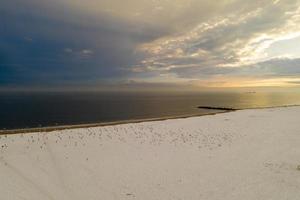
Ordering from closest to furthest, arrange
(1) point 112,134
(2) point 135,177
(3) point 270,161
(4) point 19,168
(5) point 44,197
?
(5) point 44,197 → (2) point 135,177 → (4) point 19,168 → (3) point 270,161 → (1) point 112,134

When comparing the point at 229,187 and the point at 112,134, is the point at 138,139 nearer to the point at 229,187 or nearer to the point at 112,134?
the point at 112,134

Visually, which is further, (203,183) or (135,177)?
(135,177)

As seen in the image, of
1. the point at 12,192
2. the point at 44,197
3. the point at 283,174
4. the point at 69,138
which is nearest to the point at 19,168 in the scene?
the point at 12,192

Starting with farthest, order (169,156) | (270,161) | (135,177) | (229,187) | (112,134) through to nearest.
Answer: (112,134) → (169,156) → (270,161) → (135,177) → (229,187)

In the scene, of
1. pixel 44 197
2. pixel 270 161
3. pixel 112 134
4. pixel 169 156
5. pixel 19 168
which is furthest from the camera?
pixel 112 134

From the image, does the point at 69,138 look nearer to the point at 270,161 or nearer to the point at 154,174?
the point at 154,174

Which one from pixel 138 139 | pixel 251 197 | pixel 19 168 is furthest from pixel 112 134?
pixel 251 197
